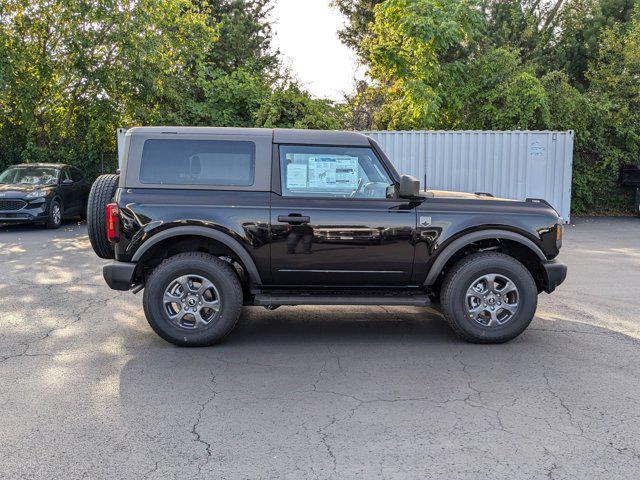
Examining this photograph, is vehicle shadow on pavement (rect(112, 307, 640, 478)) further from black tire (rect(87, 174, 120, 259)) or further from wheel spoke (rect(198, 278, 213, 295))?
black tire (rect(87, 174, 120, 259))

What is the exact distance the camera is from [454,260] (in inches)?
221

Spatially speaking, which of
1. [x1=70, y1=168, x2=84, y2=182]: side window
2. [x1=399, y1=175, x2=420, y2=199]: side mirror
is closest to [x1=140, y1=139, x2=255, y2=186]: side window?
[x1=399, y1=175, x2=420, y2=199]: side mirror

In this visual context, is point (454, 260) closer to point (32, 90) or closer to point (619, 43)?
point (32, 90)

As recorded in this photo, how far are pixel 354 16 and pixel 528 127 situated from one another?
41.3 feet

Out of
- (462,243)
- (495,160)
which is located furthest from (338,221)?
(495,160)

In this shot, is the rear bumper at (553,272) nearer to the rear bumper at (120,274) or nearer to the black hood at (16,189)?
the rear bumper at (120,274)

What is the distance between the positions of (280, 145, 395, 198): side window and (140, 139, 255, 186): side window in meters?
0.37

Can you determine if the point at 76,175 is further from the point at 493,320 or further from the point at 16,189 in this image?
the point at 493,320

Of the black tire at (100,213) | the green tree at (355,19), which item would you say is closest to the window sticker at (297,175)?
the black tire at (100,213)

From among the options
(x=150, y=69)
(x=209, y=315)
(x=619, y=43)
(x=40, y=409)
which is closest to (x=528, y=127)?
(x=619, y=43)

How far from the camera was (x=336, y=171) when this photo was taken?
212 inches

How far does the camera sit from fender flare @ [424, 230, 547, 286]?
208 inches

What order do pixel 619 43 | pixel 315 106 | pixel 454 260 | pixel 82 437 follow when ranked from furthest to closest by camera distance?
pixel 619 43, pixel 315 106, pixel 454 260, pixel 82 437

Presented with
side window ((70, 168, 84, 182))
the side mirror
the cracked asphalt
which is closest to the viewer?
the cracked asphalt
